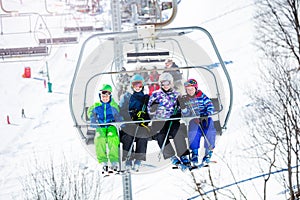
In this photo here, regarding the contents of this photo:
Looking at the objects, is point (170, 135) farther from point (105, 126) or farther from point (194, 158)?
point (105, 126)

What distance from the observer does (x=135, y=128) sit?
2219 mm

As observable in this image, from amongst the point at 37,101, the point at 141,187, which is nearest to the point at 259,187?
the point at 141,187

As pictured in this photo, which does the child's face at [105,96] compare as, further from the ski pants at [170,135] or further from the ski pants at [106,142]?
the ski pants at [170,135]

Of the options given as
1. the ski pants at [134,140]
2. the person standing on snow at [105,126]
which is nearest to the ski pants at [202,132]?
the ski pants at [134,140]

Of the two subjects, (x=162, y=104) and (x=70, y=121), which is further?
(x=70, y=121)

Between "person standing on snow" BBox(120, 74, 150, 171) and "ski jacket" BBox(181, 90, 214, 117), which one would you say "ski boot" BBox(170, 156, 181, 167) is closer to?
"person standing on snow" BBox(120, 74, 150, 171)

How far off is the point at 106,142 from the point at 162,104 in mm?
336

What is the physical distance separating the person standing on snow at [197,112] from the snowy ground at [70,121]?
5.29 metres

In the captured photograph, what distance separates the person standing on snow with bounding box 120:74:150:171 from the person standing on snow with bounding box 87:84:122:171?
0.16 feet

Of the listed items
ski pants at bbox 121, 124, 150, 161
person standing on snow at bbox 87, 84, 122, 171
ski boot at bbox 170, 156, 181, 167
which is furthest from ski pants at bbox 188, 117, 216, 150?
person standing on snow at bbox 87, 84, 122, 171

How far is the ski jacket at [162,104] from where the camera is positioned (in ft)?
6.97

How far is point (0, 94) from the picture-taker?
10.7m

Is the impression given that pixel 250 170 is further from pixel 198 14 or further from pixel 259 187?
pixel 198 14

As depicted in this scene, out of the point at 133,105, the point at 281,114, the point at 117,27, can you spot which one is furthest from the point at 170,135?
the point at 281,114
